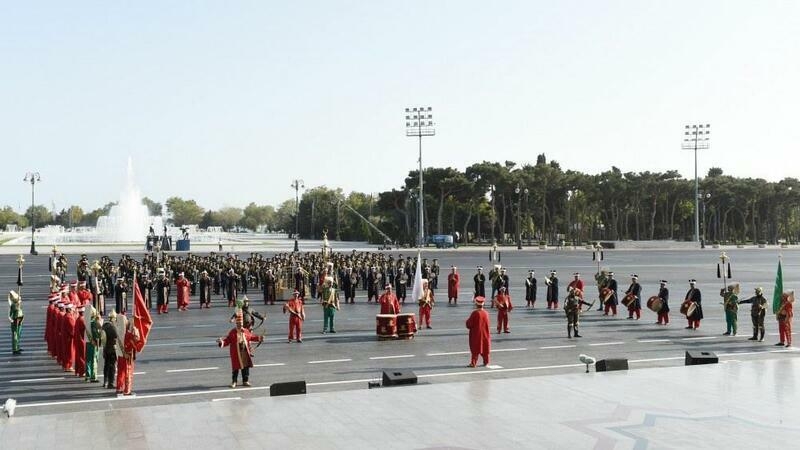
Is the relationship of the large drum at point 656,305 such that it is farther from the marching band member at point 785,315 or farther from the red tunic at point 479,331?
the red tunic at point 479,331

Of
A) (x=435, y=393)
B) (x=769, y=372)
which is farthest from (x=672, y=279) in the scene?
(x=435, y=393)

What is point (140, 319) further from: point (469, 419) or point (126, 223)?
point (126, 223)

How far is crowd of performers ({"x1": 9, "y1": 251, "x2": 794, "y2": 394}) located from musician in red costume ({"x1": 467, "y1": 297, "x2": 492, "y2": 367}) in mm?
23

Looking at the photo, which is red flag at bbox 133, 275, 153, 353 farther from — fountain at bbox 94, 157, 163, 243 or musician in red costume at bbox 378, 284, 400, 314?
fountain at bbox 94, 157, 163, 243

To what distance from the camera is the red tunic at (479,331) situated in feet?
53.9

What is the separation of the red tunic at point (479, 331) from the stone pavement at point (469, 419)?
185 centimetres

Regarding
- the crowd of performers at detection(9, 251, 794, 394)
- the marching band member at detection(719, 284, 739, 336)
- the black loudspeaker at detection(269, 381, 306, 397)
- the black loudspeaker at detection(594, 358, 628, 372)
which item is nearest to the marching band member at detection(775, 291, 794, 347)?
the crowd of performers at detection(9, 251, 794, 394)

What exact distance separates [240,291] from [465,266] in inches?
967

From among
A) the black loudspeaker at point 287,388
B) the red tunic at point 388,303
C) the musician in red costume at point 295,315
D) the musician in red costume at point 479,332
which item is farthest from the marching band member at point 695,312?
the black loudspeaker at point 287,388

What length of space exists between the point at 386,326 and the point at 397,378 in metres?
6.66

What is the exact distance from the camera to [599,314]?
2786 cm

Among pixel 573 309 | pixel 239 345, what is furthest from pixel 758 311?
pixel 239 345

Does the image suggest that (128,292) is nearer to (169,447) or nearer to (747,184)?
(169,447)

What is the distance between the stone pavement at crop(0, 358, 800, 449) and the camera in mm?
10570
